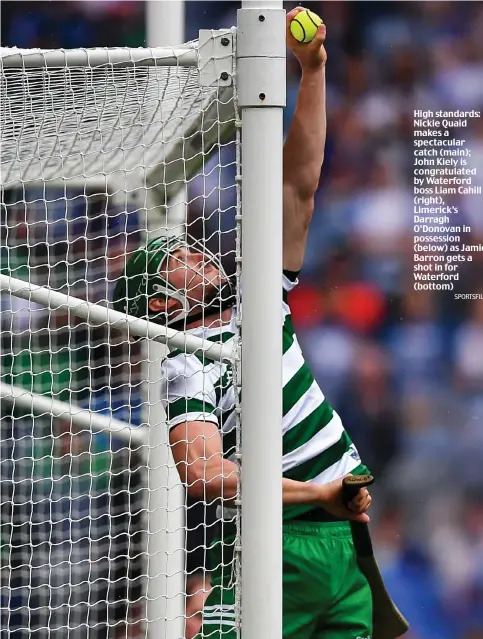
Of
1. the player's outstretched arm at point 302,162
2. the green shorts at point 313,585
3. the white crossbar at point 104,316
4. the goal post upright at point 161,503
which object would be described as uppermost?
the player's outstretched arm at point 302,162

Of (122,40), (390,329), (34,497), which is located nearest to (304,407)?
(390,329)

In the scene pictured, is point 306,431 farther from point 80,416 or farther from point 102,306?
point 102,306

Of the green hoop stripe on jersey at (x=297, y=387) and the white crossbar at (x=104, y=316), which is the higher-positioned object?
the white crossbar at (x=104, y=316)

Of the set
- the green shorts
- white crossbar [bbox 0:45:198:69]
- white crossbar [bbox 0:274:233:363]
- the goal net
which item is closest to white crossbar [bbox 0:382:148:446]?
the goal net

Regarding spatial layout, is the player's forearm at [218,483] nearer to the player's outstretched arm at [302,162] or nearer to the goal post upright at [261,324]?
the goal post upright at [261,324]

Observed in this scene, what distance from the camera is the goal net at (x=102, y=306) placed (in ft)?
3.73

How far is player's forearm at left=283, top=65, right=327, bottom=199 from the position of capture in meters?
1.73

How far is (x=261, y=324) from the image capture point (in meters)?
1.00

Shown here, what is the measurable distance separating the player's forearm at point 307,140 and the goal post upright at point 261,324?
2.40 feet

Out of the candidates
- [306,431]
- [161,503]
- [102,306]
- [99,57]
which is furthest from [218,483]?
[99,57]

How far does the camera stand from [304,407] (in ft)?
5.80

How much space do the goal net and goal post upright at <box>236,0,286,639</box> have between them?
0.15 feet

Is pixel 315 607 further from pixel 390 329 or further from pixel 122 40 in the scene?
pixel 122 40

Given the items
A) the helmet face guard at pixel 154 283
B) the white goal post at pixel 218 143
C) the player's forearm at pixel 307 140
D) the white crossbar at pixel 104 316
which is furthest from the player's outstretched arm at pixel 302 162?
the white crossbar at pixel 104 316
